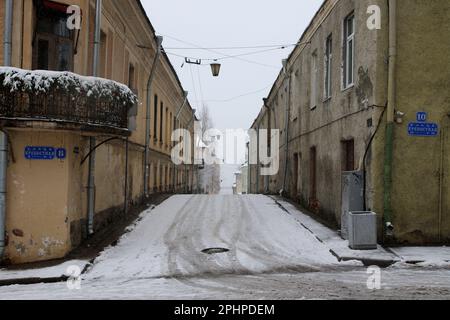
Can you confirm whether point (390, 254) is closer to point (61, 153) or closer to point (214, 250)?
point (214, 250)

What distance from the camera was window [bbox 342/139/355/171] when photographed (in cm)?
1018

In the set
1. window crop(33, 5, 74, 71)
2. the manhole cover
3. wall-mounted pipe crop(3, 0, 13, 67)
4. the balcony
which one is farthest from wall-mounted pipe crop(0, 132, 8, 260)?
the manhole cover

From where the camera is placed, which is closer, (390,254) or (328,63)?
(390,254)

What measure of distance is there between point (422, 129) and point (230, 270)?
190 inches

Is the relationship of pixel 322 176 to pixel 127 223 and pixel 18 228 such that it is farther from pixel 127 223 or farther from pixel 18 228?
pixel 18 228

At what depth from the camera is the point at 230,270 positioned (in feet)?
24.0

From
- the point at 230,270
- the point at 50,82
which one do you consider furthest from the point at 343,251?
the point at 50,82

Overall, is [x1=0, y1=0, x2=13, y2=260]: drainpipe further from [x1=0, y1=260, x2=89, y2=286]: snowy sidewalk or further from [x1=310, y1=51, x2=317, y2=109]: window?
[x1=310, y1=51, x2=317, y2=109]: window

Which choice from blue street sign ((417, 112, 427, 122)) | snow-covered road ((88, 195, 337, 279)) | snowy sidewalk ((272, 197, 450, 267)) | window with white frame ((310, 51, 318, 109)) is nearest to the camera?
snow-covered road ((88, 195, 337, 279))

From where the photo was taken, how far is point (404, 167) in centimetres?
881

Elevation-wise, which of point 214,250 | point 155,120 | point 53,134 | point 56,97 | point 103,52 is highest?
point 103,52

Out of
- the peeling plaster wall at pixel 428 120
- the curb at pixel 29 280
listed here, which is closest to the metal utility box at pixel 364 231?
the peeling plaster wall at pixel 428 120

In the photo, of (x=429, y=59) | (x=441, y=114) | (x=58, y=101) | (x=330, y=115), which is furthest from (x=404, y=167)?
(x=58, y=101)

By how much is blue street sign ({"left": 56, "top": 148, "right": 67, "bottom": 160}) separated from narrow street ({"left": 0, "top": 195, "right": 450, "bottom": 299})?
196cm
